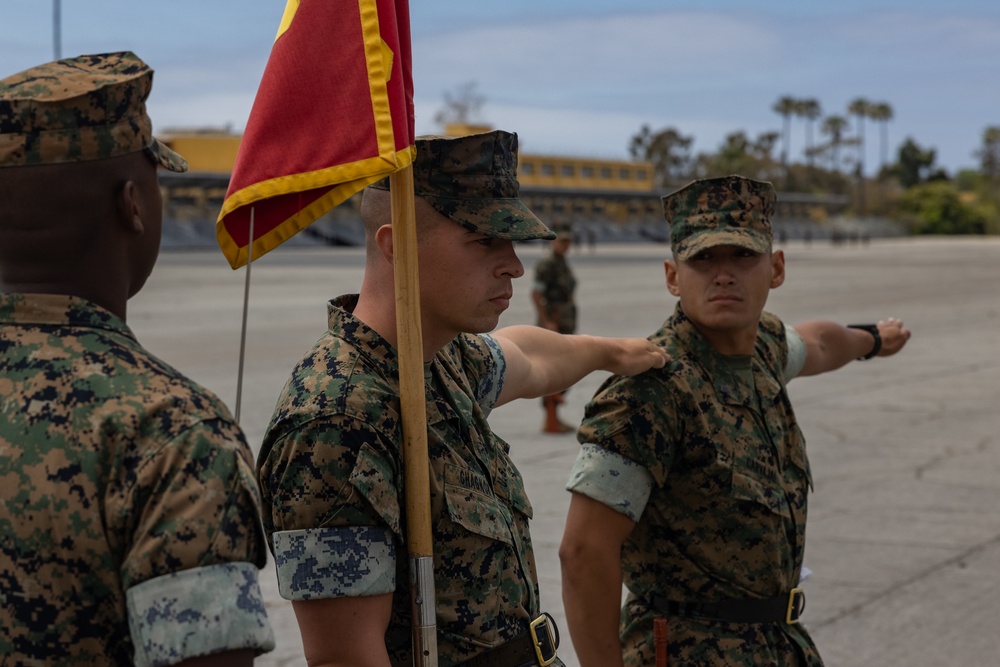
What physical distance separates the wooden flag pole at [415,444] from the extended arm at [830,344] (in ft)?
6.02

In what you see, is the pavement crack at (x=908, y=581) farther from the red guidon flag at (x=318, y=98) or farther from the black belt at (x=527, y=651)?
the red guidon flag at (x=318, y=98)

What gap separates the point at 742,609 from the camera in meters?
3.03

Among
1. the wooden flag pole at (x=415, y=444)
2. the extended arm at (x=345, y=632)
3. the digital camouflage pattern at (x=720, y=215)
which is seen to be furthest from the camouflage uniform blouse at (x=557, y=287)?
the extended arm at (x=345, y=632)

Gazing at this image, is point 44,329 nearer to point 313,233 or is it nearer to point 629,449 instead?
point 629,449

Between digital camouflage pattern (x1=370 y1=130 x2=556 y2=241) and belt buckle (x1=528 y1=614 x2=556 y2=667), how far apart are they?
A: 74 centimetres

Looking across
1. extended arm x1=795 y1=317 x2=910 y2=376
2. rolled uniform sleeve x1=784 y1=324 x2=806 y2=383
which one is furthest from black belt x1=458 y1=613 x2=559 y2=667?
extended arm x1=795 y1=317 x2=910 y2=376

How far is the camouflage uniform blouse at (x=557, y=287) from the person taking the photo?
12000 mm

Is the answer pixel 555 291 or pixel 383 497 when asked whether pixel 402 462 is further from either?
pixel 555 291

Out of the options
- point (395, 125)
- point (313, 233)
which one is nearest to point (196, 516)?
point (395, 125)

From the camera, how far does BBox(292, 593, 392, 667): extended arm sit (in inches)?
81.2

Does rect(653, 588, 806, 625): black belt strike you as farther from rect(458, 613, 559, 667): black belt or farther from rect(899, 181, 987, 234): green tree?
rect(899, 181, 987, 234): green tree

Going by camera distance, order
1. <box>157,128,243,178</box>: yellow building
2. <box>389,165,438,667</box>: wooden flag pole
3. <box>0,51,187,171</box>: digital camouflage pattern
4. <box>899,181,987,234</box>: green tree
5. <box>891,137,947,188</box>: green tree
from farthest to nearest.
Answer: <box>891,137,947,188</box>: green tree → <box>899,181,987,234</box>: green tree → <box>157,128,243,178</box>: yellow building → <box>389,165,438,667</box>: wooden flag pole → <box>0,51,187,171</box>: digital camouflage pattern

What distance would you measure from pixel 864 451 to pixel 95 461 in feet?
29.1

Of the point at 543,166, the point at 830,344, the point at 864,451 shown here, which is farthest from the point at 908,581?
the point at 543,166
